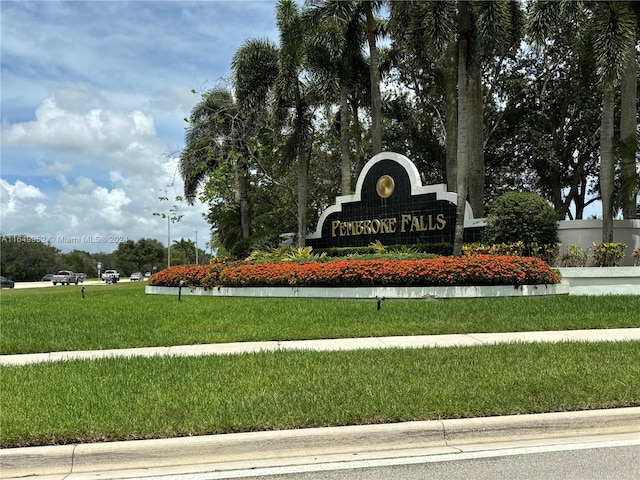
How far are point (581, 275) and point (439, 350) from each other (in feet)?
26.2

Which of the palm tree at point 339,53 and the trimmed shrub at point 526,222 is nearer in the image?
the trimmed shrub at point 526,222

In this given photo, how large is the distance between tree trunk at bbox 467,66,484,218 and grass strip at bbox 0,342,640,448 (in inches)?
548

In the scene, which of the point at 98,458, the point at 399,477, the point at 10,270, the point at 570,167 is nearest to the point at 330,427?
the point at 399,477

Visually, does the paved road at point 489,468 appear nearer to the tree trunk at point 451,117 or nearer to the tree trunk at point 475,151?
the tree trunk at point 451,117

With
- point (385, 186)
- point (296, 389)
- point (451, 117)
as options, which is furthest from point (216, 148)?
point (296, 389)

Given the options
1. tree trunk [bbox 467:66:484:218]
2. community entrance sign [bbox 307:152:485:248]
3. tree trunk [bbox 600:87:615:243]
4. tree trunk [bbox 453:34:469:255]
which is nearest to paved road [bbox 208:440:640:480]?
tree trunk [bbox 600:87:615:243]

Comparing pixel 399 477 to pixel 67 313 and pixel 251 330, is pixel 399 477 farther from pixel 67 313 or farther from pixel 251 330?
pixel 67 313

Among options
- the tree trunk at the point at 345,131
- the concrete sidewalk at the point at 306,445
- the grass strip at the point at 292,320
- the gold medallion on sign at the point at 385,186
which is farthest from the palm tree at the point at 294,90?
the concrete sidewalk at the point at 306,445

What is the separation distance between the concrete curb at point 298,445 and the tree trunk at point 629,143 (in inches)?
516

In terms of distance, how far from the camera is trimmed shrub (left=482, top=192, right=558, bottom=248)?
1560 cm

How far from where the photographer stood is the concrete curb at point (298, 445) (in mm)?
4481

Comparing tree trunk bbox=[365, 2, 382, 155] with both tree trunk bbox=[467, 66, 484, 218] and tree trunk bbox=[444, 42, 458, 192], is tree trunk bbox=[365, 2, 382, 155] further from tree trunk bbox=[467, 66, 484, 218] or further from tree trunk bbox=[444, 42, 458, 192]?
tree trunk bbox=[467, 66, 484, 218]

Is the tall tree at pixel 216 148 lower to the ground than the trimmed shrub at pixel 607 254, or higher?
higher

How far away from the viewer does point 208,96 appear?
2786cm
